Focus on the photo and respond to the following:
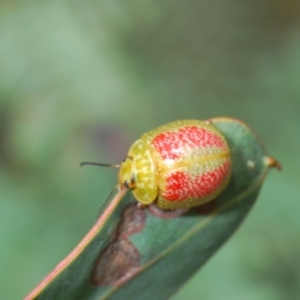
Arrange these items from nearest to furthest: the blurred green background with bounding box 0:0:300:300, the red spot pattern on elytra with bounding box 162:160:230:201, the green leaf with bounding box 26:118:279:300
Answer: the green leaf with bounding box 26:118:279:300 → the red spot pattern on elytra with bounding box 162:160:230:201 → the blurred green background with bounding box 0:0:300:300

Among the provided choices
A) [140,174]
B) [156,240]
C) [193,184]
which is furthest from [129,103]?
[156,240]

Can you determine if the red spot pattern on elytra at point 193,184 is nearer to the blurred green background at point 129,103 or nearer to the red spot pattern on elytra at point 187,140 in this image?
the red spot pattern on elytra at point 187,140

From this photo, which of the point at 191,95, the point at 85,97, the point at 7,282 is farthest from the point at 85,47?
the point at 7,282

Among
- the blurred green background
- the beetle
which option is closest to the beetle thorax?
the beetle

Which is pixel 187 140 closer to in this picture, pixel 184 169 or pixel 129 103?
pixel 184 169

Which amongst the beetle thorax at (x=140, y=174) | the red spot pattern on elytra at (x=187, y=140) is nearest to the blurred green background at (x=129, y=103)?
the beetle thorax at (x=140, y=174)

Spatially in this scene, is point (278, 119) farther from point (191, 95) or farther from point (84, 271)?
point (84, 271)

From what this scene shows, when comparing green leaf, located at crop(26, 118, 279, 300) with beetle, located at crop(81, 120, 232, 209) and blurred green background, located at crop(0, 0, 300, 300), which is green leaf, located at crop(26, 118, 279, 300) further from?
blurred green background, located at crop(0, 0, 300, 300)

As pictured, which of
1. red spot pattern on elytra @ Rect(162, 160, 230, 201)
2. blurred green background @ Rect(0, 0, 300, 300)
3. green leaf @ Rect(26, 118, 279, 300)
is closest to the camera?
green leaf @ Rect(26, 118, 279, 300)
